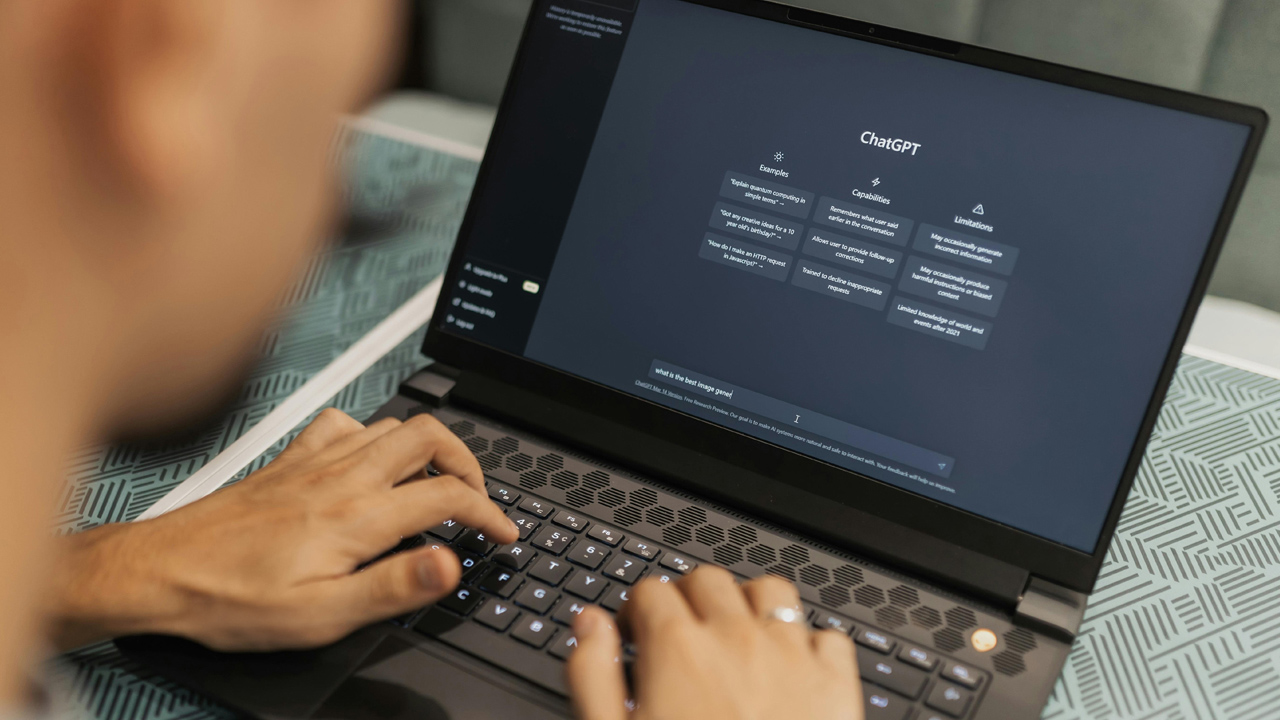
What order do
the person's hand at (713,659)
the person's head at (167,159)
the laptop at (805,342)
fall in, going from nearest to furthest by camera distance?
the person's head at (167,159)
the person's hand at (713,659)
the laptop at (805,342)

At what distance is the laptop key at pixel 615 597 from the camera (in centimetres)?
66

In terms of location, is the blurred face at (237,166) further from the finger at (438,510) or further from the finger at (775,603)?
the finger at (775,603)

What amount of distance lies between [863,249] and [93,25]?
0.56 metres

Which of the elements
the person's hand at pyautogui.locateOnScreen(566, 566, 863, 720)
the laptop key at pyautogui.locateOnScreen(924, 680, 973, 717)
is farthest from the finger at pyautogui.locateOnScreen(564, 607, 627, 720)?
the laptop key at pyautogui.locateOnScreen(924, 680, 973, 717)

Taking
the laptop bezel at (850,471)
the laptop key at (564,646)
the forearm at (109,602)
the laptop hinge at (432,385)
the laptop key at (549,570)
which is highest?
the laptop bezel at (850,471)

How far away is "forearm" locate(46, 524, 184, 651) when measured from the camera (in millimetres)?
599

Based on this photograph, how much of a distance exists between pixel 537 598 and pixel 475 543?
76 mm

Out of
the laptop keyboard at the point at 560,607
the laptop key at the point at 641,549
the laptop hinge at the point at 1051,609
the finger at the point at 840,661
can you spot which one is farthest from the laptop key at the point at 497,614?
the laptop hinge at the point at 1051,609

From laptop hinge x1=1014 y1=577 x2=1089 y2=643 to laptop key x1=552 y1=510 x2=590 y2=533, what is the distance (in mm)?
337

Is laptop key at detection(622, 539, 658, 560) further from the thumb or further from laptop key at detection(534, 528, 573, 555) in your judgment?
the thumb

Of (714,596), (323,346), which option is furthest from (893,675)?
(323,346)

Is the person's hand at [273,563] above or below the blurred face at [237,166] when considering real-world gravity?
below

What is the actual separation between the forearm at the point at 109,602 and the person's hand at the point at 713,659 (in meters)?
0.28

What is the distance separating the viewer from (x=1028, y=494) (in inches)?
26.6
